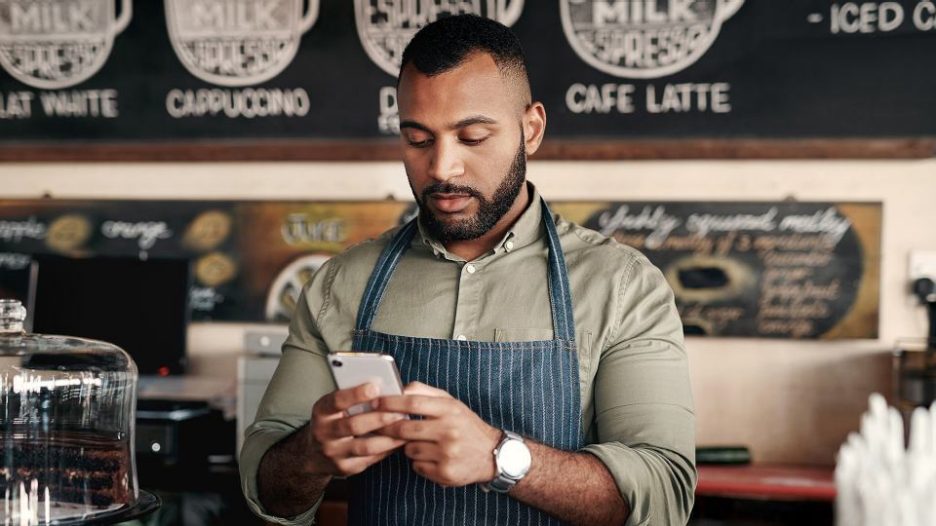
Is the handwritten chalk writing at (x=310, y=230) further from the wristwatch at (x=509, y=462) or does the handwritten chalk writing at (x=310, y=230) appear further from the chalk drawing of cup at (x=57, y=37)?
the wristwatch at (x=509, y=462)

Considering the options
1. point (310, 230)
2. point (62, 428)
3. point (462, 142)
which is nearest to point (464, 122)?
point (462, 142)

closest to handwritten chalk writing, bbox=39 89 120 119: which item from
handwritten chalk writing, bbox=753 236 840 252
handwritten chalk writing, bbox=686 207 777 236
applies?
handwritten chalk writing, bbox=686 207 777 236

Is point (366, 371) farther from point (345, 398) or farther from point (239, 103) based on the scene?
point (239, 103)

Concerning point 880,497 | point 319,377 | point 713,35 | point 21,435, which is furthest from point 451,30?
point 713,35

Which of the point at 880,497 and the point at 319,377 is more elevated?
the point at 319,377

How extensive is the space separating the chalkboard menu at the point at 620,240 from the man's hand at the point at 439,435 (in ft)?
6.99

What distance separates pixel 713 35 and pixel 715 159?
40 centimetres

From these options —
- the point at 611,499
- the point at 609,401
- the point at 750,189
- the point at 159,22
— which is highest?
the point at 159,22

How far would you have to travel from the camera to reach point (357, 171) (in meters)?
3.75

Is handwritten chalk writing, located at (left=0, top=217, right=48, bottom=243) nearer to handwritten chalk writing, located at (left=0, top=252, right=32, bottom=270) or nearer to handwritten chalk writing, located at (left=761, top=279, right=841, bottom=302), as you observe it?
handwritten chalk writing, located at (left=0, top=252, right=32, bottom=270)

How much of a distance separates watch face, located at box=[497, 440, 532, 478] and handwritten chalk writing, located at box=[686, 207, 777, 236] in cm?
210

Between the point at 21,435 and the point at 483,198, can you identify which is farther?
the point at 483,198

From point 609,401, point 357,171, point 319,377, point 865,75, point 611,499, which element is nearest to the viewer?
point 611,499

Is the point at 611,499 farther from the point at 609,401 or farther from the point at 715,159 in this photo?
the point at 715,159
